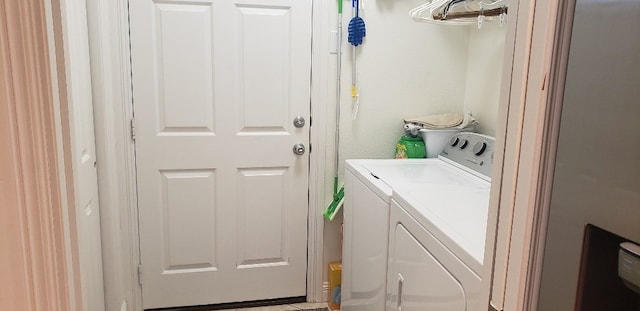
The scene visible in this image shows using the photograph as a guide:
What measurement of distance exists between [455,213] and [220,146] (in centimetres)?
136

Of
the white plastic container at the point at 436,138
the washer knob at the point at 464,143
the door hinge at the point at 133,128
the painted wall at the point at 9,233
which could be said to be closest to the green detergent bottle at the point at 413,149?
the white plastic container at the point at 436,138

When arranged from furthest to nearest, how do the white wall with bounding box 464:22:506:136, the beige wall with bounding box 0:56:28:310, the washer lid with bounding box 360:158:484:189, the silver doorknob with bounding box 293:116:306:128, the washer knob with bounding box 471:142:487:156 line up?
1. the silver doorknob with bounding box 293:116:306:128
2. the white wall with bounding box 464:22:506:136
3. the washer knob with bounding box 471:142:487:156
4. the washer lid with bounding box 360:158:484:189
5. the beige wall with bounding box 0:56:28:310

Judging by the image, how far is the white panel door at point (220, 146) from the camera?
7.05 ft

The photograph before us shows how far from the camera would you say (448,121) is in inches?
88.0

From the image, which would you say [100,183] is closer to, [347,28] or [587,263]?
[347,28]

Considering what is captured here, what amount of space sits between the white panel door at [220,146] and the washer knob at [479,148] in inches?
34.3

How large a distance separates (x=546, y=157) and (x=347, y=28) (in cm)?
182

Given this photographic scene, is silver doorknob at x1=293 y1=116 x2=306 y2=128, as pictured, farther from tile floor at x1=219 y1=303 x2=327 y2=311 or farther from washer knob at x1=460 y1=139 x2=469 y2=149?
tile floor at x1=219 y1=303 x2=327 y2=311

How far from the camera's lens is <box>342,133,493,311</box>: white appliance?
43.6 inches

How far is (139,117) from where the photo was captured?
217cm

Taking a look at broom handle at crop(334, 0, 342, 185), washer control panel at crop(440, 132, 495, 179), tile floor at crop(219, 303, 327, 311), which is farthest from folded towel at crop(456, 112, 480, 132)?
tile floor at crop(219, 303, 327, 311)

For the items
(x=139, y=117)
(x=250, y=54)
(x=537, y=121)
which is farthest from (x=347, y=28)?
(x=537, y=121)

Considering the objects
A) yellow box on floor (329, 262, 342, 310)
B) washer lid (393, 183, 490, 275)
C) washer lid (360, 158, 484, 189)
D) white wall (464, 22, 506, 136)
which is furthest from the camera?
yellow box on floor (329, 262, 342, 310)

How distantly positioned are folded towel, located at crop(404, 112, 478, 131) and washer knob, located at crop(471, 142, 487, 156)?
0.33m
